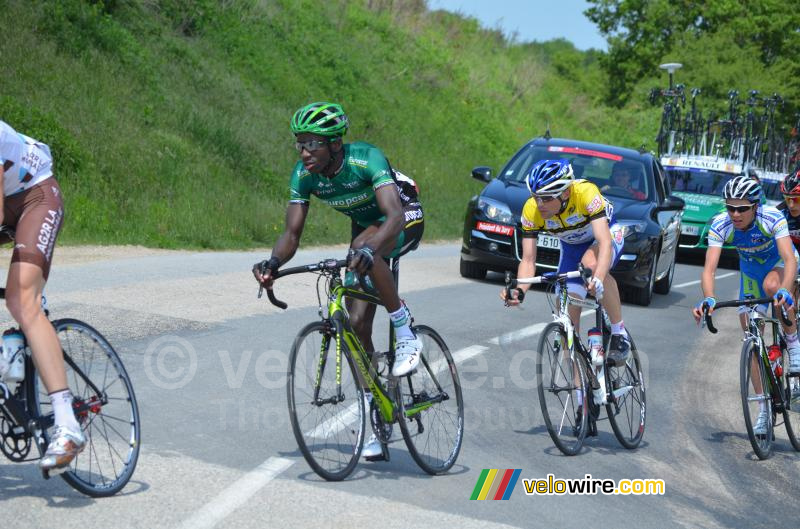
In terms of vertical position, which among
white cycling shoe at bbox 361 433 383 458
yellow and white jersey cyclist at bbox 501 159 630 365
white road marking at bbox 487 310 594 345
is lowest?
white road marking at bbox 487 310 594 345

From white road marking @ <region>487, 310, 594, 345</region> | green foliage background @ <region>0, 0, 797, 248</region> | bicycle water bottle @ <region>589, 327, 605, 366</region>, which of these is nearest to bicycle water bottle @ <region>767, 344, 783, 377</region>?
bicycle water bottle @ <region>589, 327, 605, 366</region>

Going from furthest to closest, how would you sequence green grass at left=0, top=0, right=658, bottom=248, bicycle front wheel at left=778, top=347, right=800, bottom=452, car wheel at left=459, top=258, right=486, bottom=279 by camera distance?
green grass at left=0, top=0, right=658, bottom=248, car wheel at left=459, top=258, right=486, bottom=279, bicycle front wheel at left=778, top=347, right=800, bottom=452

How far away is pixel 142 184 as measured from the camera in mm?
18578

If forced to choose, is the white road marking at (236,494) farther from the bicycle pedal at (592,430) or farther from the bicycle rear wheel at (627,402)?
the bicycle rear wheel at (627,402)

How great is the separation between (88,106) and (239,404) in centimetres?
1408

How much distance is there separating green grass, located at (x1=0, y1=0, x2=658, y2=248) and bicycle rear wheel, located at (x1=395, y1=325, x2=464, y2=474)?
9859mm

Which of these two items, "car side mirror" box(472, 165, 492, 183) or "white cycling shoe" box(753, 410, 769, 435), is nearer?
"white cycling shoe" box(753, 410, 769, 435)

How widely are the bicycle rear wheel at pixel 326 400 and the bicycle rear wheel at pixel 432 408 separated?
0.33 meters

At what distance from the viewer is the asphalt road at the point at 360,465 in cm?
528

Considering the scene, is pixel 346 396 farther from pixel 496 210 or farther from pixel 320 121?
pixel 496 210

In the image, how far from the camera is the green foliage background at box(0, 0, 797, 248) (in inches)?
710

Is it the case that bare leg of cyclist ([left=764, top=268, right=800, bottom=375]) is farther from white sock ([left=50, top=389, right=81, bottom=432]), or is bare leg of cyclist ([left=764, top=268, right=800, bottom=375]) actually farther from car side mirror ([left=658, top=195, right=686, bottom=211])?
car side mirror ([left=658, top=195, right=686, bottom=211])

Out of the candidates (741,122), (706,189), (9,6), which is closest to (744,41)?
(741,122)

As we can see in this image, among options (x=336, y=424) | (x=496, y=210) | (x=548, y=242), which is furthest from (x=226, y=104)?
(x=336, y=424)
